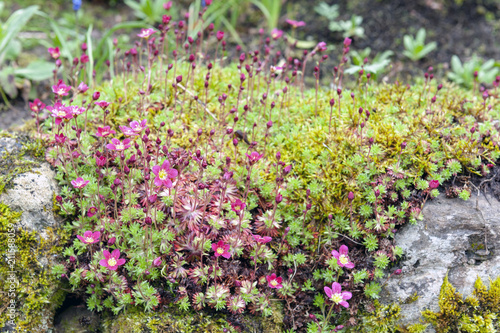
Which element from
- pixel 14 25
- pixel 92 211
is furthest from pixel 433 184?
pixel 14 25

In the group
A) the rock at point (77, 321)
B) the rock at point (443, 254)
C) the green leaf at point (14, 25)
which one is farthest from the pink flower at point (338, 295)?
the green leaf at point (14, 25)

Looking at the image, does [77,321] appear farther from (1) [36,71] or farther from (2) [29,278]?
(1) [36,71]

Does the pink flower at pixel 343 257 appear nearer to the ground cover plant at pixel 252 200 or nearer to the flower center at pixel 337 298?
the ground cover plant at pixel 252 200

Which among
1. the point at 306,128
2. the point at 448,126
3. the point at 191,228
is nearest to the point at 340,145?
the point at 306,128

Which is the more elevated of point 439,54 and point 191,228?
point 439,54

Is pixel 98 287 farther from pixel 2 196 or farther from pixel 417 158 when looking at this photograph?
pixel 417 158
